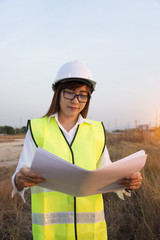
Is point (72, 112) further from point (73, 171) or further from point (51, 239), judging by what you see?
point (51, 239)

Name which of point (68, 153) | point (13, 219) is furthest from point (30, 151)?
point (13, 219)

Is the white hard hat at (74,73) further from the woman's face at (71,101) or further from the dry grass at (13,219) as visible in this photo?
the dry grass at (13,219)

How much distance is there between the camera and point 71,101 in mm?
1450

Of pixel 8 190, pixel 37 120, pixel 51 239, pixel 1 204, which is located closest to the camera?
Result: pixel 51 239

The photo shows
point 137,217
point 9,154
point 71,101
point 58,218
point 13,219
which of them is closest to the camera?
point 58,218

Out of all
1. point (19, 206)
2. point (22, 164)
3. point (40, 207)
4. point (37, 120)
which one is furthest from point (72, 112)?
point (19, 206)

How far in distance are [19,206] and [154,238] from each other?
2004mm

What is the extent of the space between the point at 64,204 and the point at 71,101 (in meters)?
0.67

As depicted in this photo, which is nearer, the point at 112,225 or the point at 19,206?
the point at 112,225

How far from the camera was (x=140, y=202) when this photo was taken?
273cm

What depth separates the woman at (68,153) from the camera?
132 cm

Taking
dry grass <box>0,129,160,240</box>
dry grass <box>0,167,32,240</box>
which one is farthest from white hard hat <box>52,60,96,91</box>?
dry grass <box>0,167,32,240</box>

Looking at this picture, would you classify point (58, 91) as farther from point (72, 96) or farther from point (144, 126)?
point (144, 126)

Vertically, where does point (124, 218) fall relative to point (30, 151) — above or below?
below
